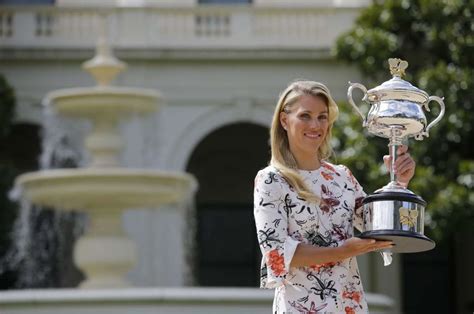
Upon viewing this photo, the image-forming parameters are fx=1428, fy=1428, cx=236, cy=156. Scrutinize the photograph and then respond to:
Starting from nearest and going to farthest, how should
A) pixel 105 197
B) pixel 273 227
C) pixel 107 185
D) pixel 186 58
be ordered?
1. pixel 273 227
2. pixel 107 185
3. pixel 105 197
4. pixel 186 58

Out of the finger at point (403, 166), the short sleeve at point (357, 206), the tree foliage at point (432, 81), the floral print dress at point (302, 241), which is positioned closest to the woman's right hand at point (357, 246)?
the floral print dress at point (302, 241)

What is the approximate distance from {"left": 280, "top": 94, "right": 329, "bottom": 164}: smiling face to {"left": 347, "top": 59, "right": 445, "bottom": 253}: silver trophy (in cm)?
15

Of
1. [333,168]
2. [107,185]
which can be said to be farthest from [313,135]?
[107,185]

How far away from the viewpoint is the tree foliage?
60.8 feet

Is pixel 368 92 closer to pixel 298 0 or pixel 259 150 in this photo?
pixel 298 0

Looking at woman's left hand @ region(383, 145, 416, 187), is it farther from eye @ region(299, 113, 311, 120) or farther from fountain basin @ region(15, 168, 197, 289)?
fountain basin @ region(15, 168, 197, 289)

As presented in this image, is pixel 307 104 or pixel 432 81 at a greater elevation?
pixel 432 81

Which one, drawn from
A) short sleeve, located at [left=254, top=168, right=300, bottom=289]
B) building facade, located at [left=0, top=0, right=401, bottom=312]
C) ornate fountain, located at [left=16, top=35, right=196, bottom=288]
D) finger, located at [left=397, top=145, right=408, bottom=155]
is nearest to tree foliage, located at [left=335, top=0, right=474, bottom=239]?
building facade, located at [left=0, top=0, right=401, bottom=312]

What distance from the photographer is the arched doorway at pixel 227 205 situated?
2617 centimetres

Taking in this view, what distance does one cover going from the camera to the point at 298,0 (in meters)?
23.9

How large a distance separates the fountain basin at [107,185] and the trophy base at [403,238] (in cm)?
1168

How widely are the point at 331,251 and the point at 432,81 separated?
14566 mm

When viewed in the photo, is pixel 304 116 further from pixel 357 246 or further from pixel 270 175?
pixel 357 246

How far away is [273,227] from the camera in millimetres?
4969
